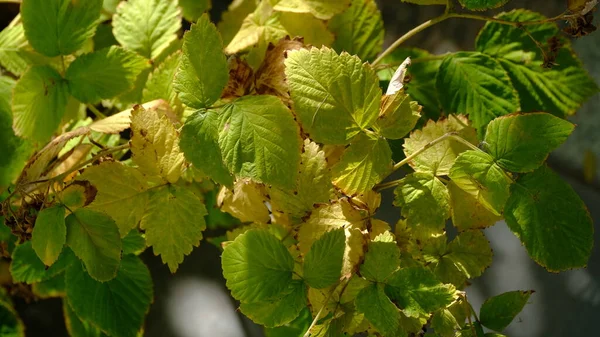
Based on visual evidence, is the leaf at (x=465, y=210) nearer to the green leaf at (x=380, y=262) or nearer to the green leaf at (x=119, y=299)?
the green leaf at (x=380, y=262)

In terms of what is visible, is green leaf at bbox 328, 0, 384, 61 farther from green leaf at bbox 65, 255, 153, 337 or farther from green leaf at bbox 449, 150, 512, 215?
green leaf at bbox 65, 255, 153, 337

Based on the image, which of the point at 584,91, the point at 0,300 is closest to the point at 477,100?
the point at 584,91

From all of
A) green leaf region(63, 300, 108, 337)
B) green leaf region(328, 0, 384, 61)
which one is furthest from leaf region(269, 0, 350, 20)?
green leaf region(63, 300, 108, 337)

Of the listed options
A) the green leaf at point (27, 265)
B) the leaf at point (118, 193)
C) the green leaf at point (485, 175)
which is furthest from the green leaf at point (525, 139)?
the green leaf at point (27, 265)

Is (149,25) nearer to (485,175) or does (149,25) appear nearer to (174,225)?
(174,225)

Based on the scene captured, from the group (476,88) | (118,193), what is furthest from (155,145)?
(476,88)

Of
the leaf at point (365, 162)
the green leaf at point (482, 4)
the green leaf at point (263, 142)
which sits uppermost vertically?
the green leaf at point (482, 4)
